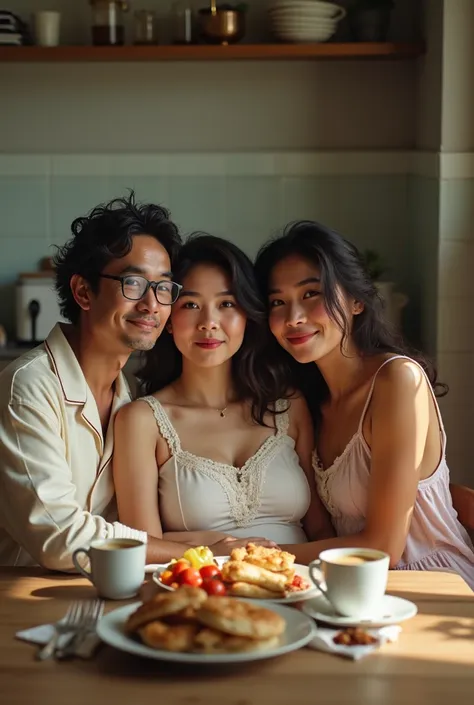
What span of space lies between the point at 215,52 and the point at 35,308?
3.70ft

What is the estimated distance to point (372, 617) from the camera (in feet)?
5.32

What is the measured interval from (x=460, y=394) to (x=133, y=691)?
253 centimetres

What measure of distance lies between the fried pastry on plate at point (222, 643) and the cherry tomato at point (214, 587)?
0.18 meters

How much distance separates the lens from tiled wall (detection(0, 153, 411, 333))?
168 inches

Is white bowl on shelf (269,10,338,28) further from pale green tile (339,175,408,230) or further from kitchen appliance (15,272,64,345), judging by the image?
kitchen appliance (15,272,64,345)

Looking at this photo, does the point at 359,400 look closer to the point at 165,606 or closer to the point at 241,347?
the point at 241,347

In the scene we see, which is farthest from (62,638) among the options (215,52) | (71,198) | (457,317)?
(71,198)

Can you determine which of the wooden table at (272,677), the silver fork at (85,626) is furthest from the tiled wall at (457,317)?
A: the silver fork at (85,626)

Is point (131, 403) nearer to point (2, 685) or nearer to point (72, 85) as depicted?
point (2, 685)

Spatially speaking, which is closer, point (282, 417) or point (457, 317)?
point (282, 417)

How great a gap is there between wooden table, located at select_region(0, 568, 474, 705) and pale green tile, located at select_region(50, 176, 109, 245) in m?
2.83

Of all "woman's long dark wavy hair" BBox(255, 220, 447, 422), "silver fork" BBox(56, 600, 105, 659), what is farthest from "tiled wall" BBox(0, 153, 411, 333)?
"silver fork" BBox(56, 600, 105, 659)

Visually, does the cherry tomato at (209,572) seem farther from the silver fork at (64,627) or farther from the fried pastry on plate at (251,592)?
the silver fork at (64,627)

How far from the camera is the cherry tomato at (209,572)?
5.74ft
